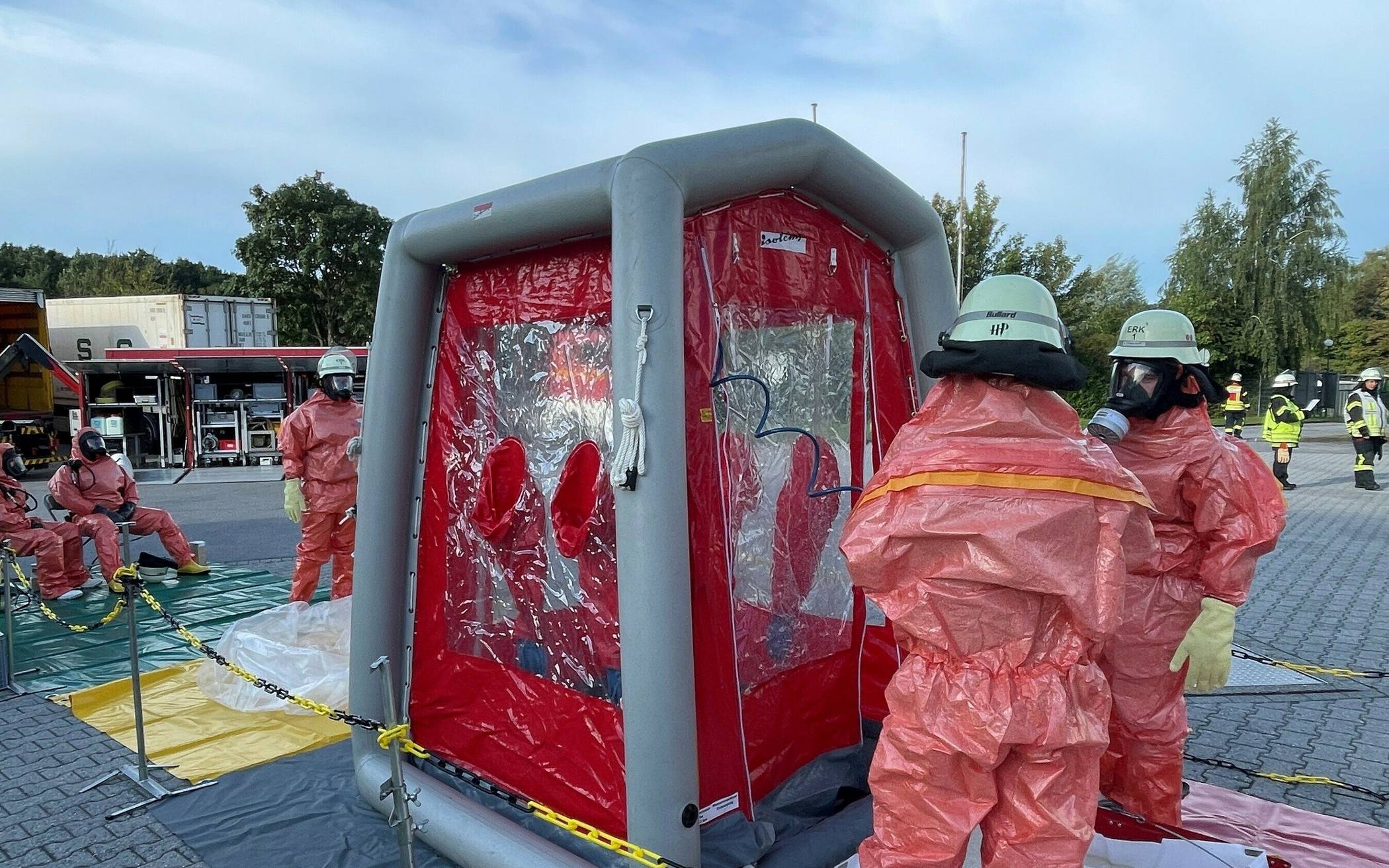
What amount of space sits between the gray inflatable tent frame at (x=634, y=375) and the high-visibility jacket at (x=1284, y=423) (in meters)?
11.9

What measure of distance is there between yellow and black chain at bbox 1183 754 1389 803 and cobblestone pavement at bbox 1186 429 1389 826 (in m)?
0.03

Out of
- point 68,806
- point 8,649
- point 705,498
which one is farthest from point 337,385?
point 705,498

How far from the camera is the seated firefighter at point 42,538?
6.66m

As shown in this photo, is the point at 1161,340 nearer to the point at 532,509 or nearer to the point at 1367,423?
the point at 532,509

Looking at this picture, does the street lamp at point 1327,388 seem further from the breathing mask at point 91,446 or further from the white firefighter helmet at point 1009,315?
the breathing mask at point 91,446

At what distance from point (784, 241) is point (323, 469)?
4.41m

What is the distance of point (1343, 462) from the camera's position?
16.9 m

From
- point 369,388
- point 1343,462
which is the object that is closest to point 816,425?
point 369,388

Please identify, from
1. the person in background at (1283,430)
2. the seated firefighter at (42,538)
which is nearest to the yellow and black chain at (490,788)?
the seated firefighter at (42,538)

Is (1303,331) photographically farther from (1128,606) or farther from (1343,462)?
(1128,606)

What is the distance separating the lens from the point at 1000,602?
80.0 inches

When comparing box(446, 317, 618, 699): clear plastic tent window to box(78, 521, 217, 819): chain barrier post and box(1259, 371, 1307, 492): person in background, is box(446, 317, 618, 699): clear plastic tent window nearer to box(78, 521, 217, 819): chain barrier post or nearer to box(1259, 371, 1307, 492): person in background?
box(78, 521, 217, 819): chain barrier post

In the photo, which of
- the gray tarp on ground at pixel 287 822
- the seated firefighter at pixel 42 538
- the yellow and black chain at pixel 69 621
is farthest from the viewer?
the seated firefighter at pixel 42 538

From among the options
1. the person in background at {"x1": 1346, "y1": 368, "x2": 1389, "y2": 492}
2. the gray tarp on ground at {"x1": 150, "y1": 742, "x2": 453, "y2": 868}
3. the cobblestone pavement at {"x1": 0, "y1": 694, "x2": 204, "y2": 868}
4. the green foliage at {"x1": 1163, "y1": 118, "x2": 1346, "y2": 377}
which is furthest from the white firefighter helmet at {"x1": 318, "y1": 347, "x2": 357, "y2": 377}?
the green foliage at {"x1": 1163, "y1": 118, "x2": 1346, "y2": 377}
